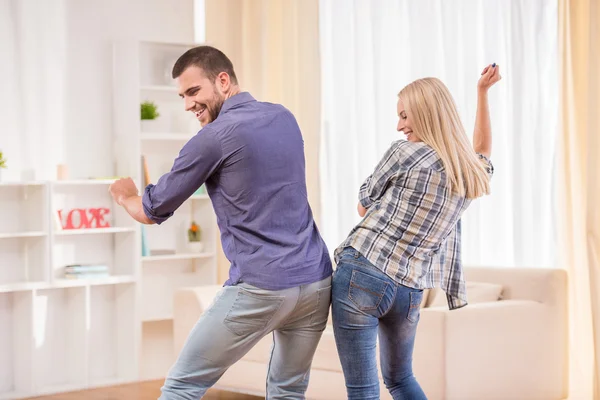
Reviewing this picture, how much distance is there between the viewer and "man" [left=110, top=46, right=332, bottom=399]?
2.07 meters

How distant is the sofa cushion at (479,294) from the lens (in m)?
4.17

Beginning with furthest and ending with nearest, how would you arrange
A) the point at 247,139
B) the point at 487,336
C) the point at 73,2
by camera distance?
1. the point at 73,2
2. the point at 487,336
3. the point at 247,139

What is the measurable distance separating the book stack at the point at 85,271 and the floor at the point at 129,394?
2.17 ft

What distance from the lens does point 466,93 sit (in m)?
4.76

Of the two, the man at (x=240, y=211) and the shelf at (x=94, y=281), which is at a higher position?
the man at (x=240, y=211)

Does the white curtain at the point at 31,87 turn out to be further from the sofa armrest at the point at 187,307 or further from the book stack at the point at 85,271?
the sofa armrest at the point at 187,307

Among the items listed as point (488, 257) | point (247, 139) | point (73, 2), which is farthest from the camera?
point (73, 2)

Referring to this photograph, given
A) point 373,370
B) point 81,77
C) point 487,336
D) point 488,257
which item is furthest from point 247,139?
point 81,77

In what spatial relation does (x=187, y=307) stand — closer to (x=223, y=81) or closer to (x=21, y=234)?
(x=21, y=234)

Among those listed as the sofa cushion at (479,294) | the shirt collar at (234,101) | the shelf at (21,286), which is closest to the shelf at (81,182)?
the shelf at (21,286)

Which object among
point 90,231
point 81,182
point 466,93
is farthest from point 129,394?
point 466,93

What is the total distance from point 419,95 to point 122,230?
3069 mm

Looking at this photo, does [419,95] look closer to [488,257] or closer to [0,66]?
[488,257]

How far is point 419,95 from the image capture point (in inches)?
Result: 91.4
